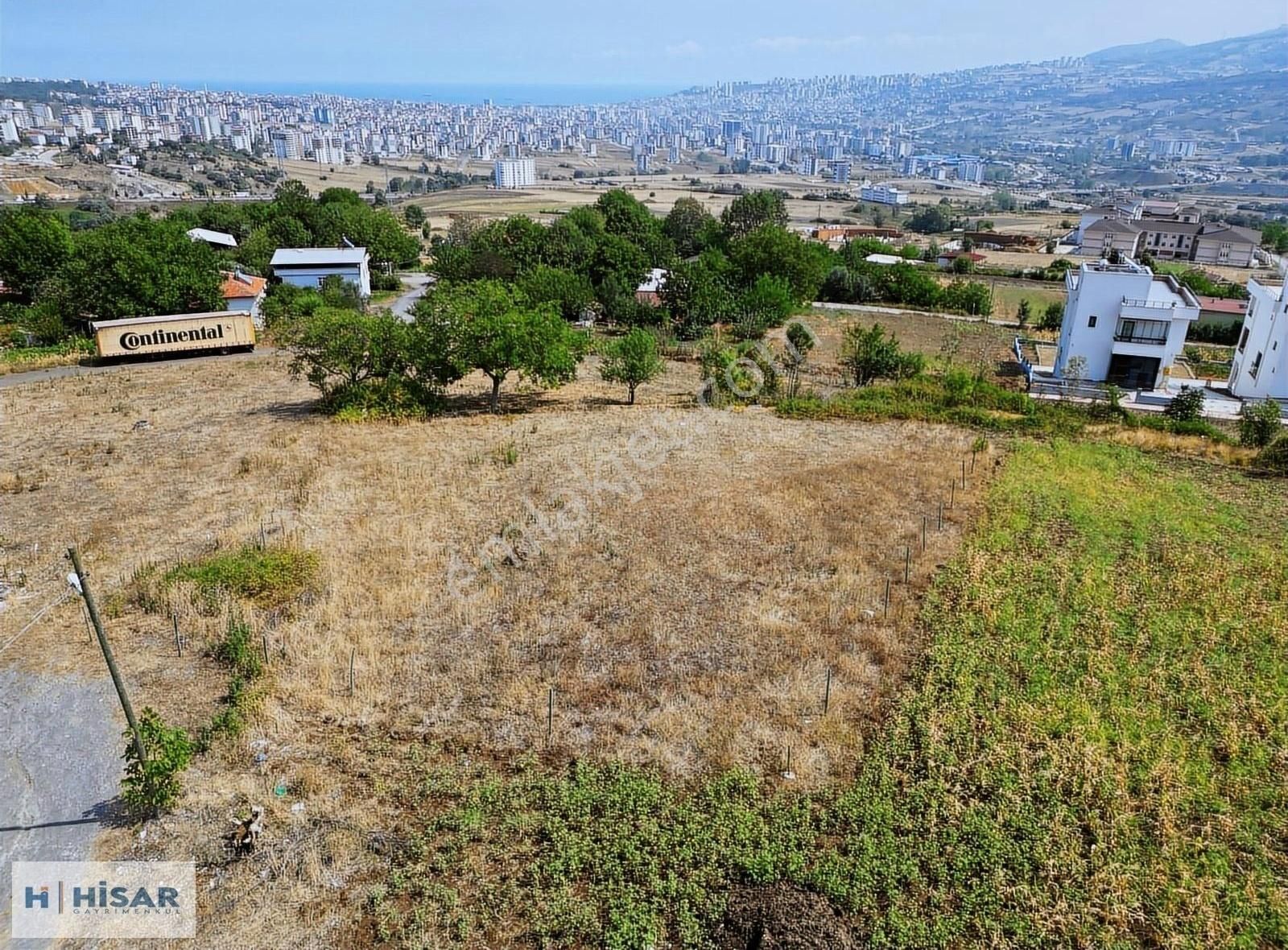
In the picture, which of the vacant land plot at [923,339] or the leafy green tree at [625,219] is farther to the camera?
the leafy green tree at [625,219]

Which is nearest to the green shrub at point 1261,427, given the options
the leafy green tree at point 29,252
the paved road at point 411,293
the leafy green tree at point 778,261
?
the leafy green tree at point 778,261

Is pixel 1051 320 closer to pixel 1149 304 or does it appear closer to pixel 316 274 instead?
pixel 1149 304

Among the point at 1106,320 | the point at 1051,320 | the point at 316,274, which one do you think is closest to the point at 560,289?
the point at 316,274

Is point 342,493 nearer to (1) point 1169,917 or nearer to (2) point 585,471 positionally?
(2) point 585,471

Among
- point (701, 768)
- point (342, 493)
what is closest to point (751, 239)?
point (342, 493)

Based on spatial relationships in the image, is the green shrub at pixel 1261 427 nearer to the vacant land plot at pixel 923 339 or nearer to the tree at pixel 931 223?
the vacant land plot at pixel 923 339
